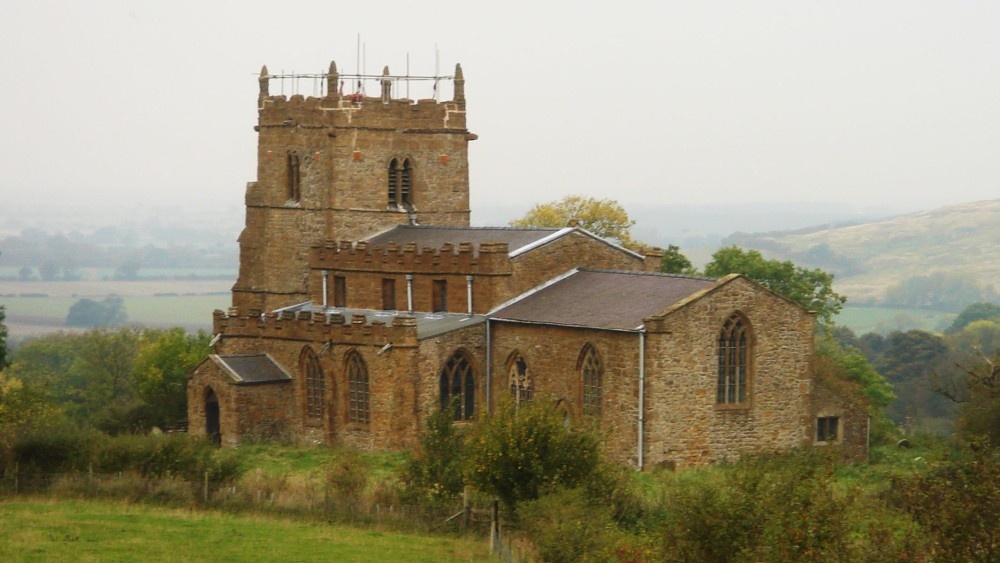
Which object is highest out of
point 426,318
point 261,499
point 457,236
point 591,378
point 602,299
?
point 457,236

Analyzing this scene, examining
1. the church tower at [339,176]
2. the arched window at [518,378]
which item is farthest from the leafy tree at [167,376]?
the arched window at [518,378]

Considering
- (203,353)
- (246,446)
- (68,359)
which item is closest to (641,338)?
(246,446)

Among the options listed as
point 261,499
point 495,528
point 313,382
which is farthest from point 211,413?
point 495,528

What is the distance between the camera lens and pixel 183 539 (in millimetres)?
36062

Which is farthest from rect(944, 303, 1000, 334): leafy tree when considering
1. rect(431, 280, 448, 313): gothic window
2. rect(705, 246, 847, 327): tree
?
rect(431, 280, 448, 313): gothic window

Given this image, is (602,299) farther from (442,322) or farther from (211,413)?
(211,413)

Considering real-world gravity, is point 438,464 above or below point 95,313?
above

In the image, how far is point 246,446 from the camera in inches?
2089

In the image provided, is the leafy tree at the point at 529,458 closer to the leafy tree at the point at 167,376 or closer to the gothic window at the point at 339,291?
the gothic window at the point at 339,291

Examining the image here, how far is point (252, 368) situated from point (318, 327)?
2.55 m

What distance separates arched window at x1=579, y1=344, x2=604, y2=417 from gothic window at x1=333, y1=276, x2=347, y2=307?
10.9 m

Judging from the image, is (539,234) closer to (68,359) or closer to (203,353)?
(203,353)

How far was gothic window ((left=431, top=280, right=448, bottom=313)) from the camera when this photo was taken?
53844mm

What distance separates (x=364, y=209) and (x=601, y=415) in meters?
14.9
